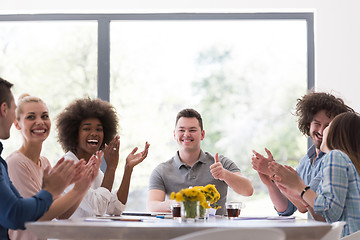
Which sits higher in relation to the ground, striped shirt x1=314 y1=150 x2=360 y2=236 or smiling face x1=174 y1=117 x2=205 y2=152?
smiling face x1=174 y1=117 x2=205 y2=152

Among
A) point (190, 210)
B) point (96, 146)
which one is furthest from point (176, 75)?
point (190, 210)

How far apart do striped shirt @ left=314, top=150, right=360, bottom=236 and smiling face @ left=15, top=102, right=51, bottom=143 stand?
5.63ft

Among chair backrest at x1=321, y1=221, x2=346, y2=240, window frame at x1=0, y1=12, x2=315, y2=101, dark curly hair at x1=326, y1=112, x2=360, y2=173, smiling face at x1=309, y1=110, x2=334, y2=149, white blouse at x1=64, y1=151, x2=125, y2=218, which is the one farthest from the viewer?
window frame at x1=0, y1=12, x2=315, y2=101

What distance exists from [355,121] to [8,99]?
1.98 m

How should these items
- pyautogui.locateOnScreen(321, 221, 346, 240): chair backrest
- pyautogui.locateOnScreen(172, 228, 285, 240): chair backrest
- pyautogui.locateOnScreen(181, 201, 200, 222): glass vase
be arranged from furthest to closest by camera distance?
1. pyautogui.locateOnScreen(181, 201, 200, 222): glass vase
2. pyautogui.locateOnScreen(321, 221, 346, 240): chair backrest
3. pyautogui.locateOnScreen(172, 228, 285, 240): chair backrest

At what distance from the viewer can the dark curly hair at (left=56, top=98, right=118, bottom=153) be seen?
12.3 ft

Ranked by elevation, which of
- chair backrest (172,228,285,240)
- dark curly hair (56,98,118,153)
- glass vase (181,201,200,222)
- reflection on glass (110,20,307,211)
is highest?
reflection on glass (110,20,307,211)

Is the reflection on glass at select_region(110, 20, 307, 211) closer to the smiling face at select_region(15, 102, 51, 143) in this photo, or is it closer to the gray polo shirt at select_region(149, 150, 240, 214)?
the gray polo shirt at select_region(149, 150, 240, 214)

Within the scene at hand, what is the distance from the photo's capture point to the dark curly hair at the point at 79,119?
3.75 m

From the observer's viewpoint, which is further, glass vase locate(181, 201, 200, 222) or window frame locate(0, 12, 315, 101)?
window frame locate(0, 12, 315, 101)

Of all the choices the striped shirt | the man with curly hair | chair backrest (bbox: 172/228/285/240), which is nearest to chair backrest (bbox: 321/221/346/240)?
the striped shirt

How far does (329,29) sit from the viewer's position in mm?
5070

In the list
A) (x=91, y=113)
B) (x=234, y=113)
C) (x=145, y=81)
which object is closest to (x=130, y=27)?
(x=145, y=81)

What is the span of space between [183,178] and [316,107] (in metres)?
1.17
